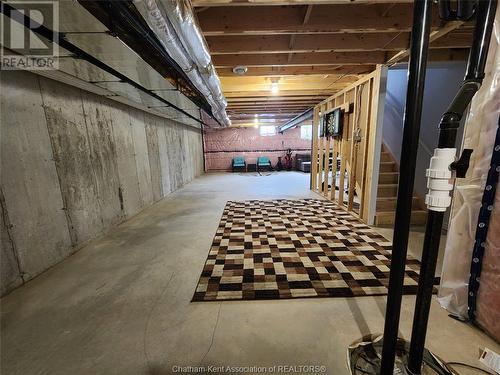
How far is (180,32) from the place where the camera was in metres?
1.51

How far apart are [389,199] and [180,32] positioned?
11.3 feet

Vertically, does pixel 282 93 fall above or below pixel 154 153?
above

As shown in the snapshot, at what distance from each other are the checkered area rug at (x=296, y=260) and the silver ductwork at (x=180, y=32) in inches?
72.4

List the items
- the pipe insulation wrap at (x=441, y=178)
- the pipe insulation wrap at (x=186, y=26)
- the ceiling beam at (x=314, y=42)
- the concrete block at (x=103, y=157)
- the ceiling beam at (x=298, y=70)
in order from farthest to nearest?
the ceiling beam at (x=298, y=70) → the concrete block at (x=103, y=157) → the ceiling beam at (x=314, y=42) → the pipe insulation wrap at (x=186, y=26) → the pipe insulation wrap at (x=441, y=178)

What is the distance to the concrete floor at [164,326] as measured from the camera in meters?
1.19

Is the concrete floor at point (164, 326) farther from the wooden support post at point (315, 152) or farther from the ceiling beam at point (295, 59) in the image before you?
the wooden support post at point (315, 152)

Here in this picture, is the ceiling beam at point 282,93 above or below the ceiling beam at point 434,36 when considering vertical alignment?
above

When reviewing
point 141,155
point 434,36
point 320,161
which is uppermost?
point 434,36

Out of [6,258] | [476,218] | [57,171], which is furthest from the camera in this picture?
[57,171]

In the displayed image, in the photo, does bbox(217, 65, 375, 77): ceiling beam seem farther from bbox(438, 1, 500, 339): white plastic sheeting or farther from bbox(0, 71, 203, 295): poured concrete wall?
bbox(438, 1, 500, 339): white plastic sheeting

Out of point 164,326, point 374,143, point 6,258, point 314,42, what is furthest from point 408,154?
point 6,258

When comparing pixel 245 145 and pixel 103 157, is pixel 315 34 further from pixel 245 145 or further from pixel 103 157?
pixel 245 145

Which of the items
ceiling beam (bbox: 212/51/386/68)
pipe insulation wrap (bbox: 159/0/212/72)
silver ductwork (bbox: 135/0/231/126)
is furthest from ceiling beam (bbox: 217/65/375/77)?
pipe insulation wrap (bbox: 159/0/212/72)

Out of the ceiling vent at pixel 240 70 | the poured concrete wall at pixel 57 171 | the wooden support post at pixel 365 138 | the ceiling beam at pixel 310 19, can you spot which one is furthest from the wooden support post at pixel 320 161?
the poured concrete wall at pixel 57 171
